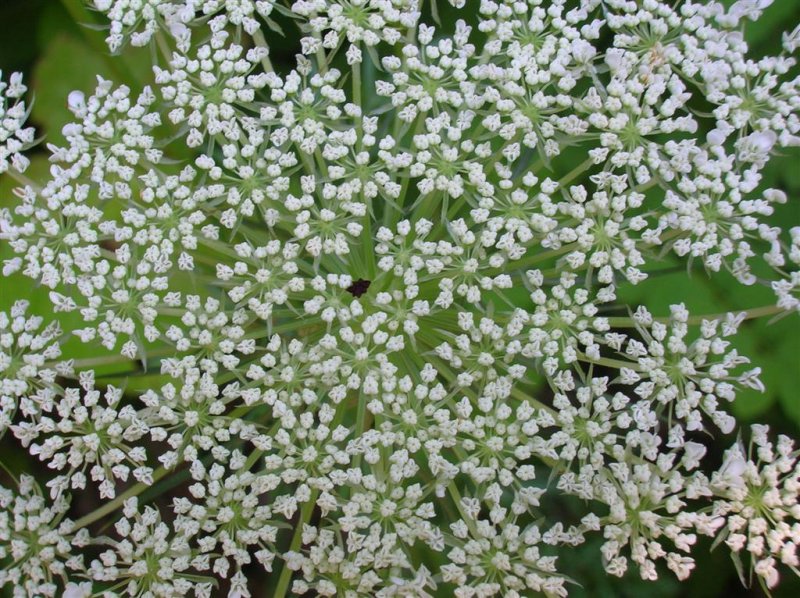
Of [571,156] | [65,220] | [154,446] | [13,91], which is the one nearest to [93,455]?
[65,220]

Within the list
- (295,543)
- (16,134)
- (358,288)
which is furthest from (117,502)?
(16,134)

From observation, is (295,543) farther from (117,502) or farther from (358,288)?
(358,288)

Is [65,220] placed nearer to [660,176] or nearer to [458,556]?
[458,556]

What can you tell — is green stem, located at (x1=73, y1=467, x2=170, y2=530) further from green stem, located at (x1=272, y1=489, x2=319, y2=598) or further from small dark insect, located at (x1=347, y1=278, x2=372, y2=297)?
small dark insect, located at (x1=347, y1=278, x2=372, y2=297)

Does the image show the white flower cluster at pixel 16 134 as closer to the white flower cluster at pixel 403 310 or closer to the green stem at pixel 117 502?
the white flower cluster at pixel 403 310

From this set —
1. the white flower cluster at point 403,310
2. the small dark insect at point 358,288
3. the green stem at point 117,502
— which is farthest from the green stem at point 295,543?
the small dark insect at point 358,288
